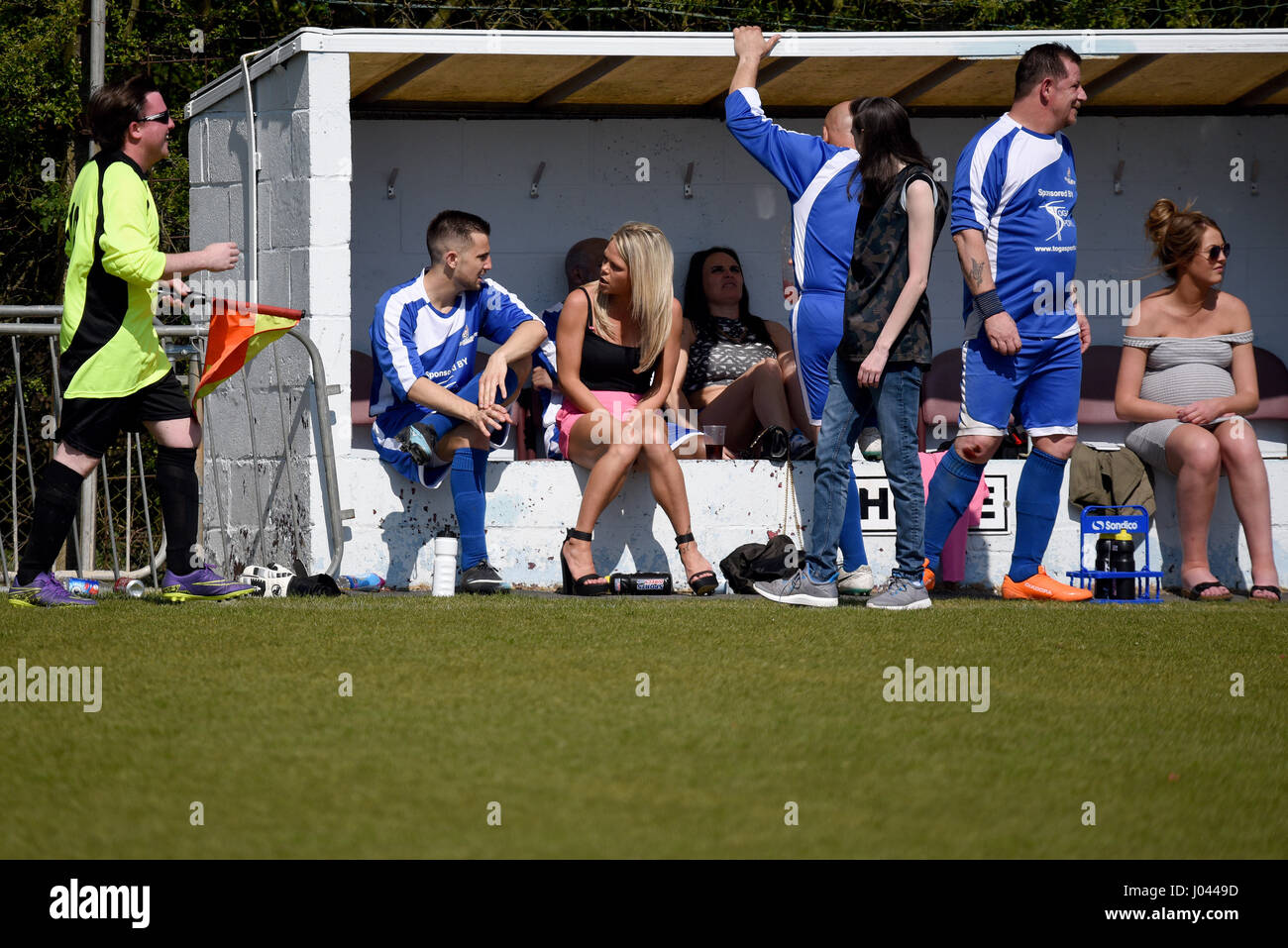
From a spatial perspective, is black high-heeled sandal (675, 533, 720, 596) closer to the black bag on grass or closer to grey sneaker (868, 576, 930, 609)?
the black bag on grass

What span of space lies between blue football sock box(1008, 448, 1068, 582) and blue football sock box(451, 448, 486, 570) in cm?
220

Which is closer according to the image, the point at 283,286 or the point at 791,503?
the point at 791,503

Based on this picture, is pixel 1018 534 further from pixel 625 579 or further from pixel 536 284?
pixel 536 284

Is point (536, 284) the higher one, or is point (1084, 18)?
point (1084, 18)

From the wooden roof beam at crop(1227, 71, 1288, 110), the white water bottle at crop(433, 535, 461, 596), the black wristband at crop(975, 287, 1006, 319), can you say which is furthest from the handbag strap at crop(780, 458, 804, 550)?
the wooden roof beam at crop(1227, 71, 1288, 110)

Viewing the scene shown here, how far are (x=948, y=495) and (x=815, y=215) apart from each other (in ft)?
4.33

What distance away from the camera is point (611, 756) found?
311 cm

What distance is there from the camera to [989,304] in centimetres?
597

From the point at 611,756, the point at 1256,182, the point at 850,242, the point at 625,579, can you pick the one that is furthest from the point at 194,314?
the point at 1256,182

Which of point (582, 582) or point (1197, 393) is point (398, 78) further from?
point (1197, 393)

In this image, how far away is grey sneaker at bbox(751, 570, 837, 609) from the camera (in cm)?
575

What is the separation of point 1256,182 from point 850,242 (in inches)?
172

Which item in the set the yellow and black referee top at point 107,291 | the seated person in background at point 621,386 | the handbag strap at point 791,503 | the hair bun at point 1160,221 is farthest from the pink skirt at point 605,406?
the hair bun at point 1160,221

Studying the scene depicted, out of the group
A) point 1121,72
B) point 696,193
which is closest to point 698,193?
point 696,193
